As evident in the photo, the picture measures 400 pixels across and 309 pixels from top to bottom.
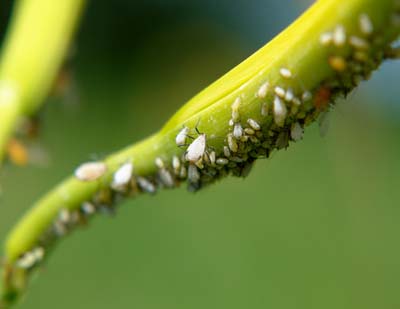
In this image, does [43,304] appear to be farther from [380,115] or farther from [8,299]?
[380,115]

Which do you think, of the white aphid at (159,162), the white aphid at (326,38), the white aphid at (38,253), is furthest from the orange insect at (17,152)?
the white aphid at (326,38)

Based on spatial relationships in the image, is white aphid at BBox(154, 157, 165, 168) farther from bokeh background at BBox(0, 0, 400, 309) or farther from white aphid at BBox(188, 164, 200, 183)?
bokeh background at BBox(0, 0, 400, 309)

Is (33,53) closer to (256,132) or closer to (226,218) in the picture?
(256,132)

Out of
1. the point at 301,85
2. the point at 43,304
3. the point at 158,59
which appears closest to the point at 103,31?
the point at 158,59

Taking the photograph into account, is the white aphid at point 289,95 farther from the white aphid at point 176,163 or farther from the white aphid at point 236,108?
the white aphid at point 176,163

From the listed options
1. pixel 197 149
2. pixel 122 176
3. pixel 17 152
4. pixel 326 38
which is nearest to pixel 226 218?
pixel 17 152
